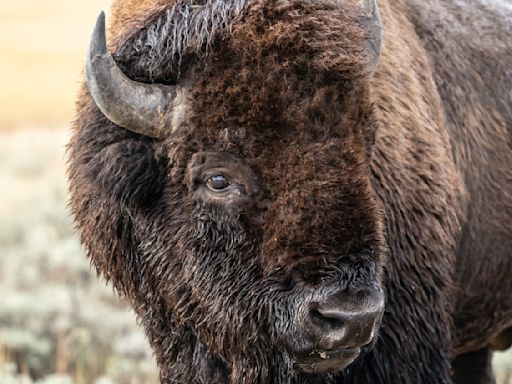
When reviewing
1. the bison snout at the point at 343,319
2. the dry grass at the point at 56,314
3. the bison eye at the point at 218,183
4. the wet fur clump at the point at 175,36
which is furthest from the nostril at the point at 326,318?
the dry grass at the point at 56,314

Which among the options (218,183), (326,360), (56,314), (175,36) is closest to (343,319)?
(326,360)

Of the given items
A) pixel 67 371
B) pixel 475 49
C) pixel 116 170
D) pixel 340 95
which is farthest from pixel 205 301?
pixel 67 371

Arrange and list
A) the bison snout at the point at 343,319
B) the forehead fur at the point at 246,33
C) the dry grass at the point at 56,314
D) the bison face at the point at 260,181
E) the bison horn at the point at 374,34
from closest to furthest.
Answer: the bison snout at the point at 343,319
the bison face at the point at 260,181
the forehead fur at the point at 246,33
the bison horn at the point at 374,34
the dry grass at the point at 56,314

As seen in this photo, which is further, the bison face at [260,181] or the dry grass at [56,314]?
the dry grass at [56,314]

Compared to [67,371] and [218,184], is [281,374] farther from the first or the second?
[67,371]

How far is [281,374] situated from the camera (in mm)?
4008

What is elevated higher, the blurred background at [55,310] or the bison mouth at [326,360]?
the bison mouth at [326,360]

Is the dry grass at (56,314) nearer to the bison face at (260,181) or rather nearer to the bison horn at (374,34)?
the bison face at (260,181)

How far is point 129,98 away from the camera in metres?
3.89

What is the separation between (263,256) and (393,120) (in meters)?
1.10

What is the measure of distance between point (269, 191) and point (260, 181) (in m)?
0.05

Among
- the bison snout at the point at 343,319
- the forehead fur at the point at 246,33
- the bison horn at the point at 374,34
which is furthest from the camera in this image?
the bison horn at the point at 374,34

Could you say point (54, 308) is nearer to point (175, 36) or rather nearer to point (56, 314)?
point (56, 314)

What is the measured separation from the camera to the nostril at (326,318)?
3543 millimetres
